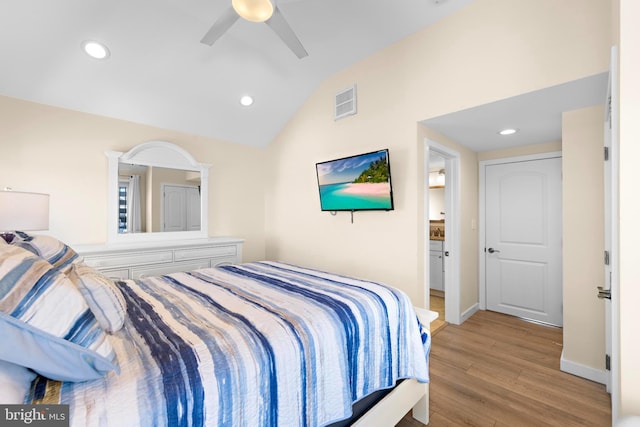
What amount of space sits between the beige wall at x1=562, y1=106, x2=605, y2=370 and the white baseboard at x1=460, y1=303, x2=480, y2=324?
106 centimetres

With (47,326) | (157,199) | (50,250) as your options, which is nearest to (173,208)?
(157,199)

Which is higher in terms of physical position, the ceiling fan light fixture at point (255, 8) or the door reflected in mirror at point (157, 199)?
the ceiling fan light fixture at point (255, 8)

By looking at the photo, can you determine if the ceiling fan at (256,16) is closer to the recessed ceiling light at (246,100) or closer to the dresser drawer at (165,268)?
the recessed ceiling light at (246,100)

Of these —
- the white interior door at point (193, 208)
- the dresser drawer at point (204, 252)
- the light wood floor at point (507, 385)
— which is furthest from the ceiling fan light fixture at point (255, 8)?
the light wood floor at point (507, 385)

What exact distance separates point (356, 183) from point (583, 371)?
2436 mm

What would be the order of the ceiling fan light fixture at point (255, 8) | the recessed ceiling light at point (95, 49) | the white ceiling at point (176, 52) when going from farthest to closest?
1. the recessed ceiling light at point (95, 49)
2. the white ceiling at point (176, 52)
3. the ceiling fan light fixture at point (255, 8)

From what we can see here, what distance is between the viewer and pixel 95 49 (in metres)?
2.41

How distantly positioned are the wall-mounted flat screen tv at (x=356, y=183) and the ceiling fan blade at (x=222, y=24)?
159cm

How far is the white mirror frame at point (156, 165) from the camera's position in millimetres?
3023

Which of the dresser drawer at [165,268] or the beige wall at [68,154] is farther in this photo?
the dresser drawer at [165,268]

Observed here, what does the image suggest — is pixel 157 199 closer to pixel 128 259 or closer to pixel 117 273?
pixel 128 259

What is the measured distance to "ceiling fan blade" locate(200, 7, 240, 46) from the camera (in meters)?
1.83
